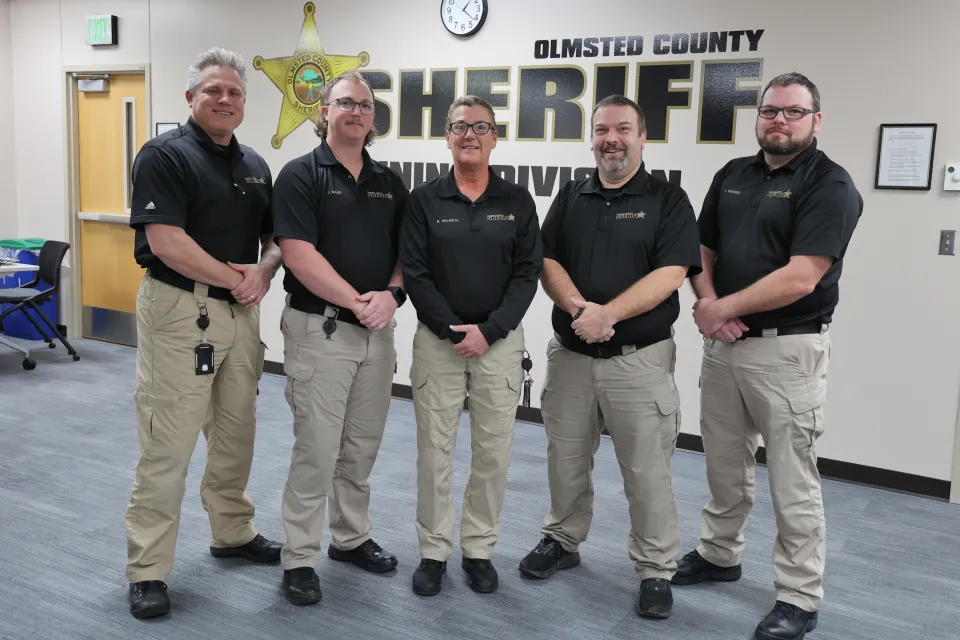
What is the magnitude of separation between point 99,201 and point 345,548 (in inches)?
205

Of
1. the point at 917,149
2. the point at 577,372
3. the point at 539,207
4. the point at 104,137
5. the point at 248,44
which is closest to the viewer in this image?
the point at 577,372

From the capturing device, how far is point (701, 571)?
3.05 meters

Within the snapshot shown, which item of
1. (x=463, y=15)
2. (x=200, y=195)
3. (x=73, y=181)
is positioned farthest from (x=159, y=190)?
(x=73, y=181)

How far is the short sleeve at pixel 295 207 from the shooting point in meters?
2.70

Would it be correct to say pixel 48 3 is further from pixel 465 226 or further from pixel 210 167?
pixel 465 226

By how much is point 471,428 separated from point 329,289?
2.20 ft

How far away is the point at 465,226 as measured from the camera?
2781 mm

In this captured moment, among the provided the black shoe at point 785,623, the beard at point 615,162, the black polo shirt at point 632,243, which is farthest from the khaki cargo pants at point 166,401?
the black shoe at point 785,623

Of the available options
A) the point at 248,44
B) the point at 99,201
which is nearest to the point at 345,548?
the point at 248,44

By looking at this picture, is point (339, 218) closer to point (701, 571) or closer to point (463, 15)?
point (701, 571)

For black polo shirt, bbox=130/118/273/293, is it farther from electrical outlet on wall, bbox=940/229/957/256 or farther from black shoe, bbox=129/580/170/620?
electrical outlet on wall, bbox=940/229/957/256

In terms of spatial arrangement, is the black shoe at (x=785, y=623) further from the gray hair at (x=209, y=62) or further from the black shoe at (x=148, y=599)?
the gray hair at (x=209, y=62)

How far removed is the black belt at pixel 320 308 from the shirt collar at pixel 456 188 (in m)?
0.50

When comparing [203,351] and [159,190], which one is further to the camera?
[203,351]
